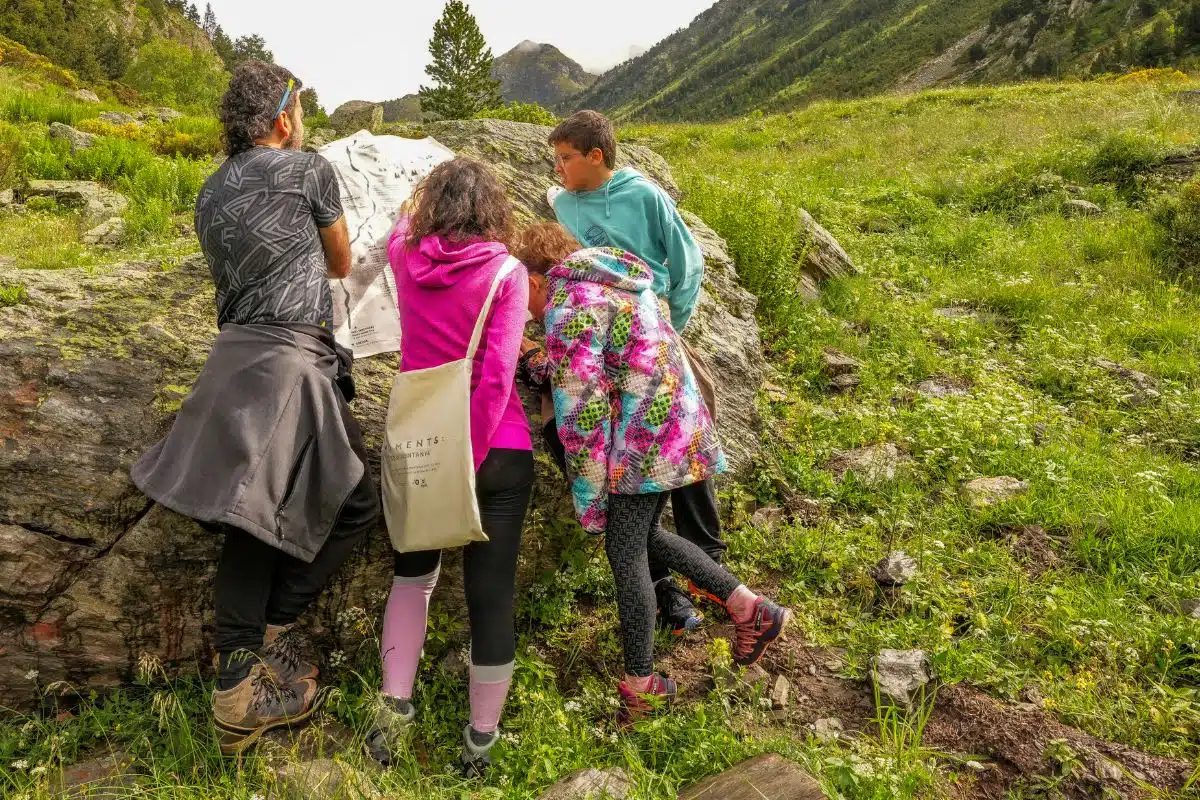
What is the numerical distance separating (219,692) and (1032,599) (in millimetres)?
3603

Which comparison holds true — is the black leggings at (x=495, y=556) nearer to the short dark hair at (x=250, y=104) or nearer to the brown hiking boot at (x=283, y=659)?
the brown hiking boot at (x=283, y=659)

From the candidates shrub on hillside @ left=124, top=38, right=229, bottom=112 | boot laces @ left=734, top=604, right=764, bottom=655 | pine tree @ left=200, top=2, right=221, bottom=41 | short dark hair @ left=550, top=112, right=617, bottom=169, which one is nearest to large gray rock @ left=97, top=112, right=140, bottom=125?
short dark hair @ left=550, top=112, right=617, bottom=169

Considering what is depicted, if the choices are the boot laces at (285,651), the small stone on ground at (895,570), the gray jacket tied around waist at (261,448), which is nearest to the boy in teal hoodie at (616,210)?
the gray jacket tied around waist at (261,448)

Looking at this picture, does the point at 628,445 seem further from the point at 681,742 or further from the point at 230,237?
the point at 230,237

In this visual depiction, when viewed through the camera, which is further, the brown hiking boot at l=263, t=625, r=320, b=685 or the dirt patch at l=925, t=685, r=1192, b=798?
the brown hiking boot at l=263, t=625, r=320, b=685

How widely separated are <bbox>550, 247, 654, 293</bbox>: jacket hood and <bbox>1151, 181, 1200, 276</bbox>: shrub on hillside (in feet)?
24.4

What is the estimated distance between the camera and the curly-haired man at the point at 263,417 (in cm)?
226

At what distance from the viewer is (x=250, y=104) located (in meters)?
2.44

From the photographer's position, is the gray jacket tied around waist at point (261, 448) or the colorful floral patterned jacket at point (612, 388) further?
the colorful floral patterned jacket at point (612, 388)

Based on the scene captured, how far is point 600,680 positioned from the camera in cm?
314

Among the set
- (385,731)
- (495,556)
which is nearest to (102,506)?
(385,731)

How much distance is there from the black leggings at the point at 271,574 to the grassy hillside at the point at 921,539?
0.44m

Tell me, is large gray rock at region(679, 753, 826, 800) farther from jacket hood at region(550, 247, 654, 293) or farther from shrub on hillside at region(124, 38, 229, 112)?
shrub on hillside at region(124, 38, 229, 112)

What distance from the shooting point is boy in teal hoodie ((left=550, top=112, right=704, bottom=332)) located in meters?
3.18
